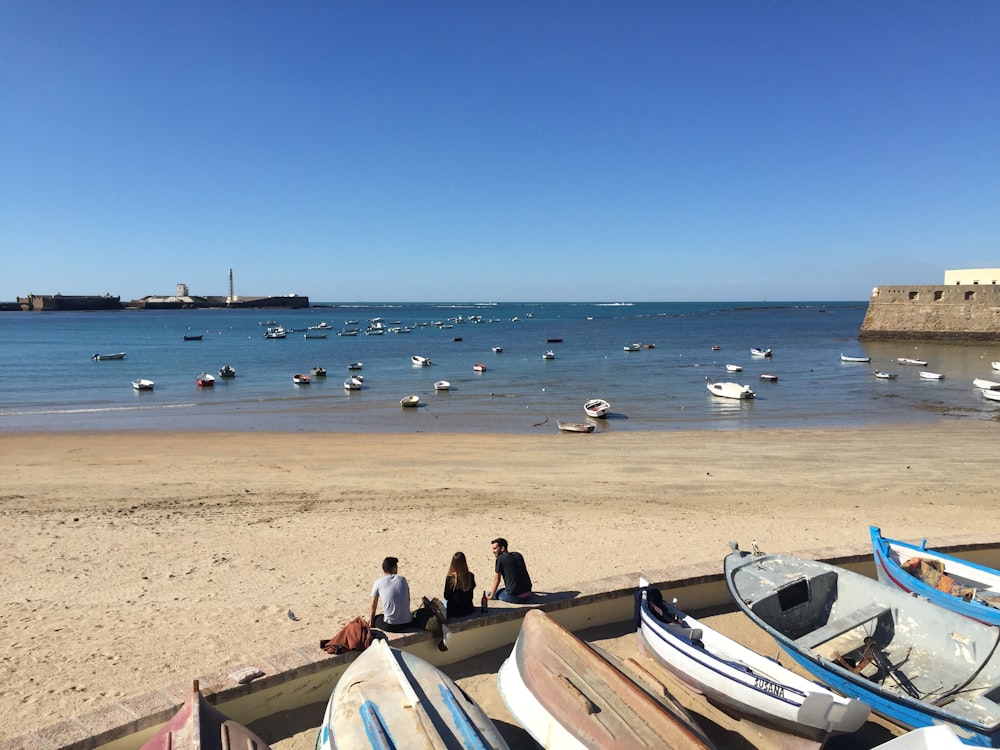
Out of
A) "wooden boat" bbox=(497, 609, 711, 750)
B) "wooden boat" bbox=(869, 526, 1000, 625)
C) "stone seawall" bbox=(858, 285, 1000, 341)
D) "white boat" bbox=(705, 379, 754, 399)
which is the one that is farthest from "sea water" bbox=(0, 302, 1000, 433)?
"wooden boat" bbox=(497, 609, 711, 750)

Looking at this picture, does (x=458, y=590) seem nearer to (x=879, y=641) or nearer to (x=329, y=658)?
(x=329, y=658)

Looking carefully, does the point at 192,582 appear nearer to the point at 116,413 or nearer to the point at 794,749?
the point at 794,749

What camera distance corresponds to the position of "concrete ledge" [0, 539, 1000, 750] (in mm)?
A: 5727

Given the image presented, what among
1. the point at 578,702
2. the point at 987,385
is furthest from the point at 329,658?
the point at 987,385

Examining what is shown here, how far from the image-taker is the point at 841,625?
753 cm

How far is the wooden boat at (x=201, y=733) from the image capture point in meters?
5.02

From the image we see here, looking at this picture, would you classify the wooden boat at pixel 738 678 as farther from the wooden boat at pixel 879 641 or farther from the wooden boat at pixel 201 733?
the wooden boat at pixel 201 733

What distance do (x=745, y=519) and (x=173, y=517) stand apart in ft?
42.1

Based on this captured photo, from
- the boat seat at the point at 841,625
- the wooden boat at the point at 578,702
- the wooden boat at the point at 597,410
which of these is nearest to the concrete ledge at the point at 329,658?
the wooden boat at the point at 578,702

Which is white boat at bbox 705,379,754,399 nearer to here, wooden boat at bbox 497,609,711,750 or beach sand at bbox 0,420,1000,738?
beach sand at bbox 0,420,1000,738

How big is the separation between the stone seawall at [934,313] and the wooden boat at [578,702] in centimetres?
7766

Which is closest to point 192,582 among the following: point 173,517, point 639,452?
point 173,517

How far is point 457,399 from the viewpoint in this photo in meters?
40.7

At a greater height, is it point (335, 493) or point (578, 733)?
point (578, 733)
